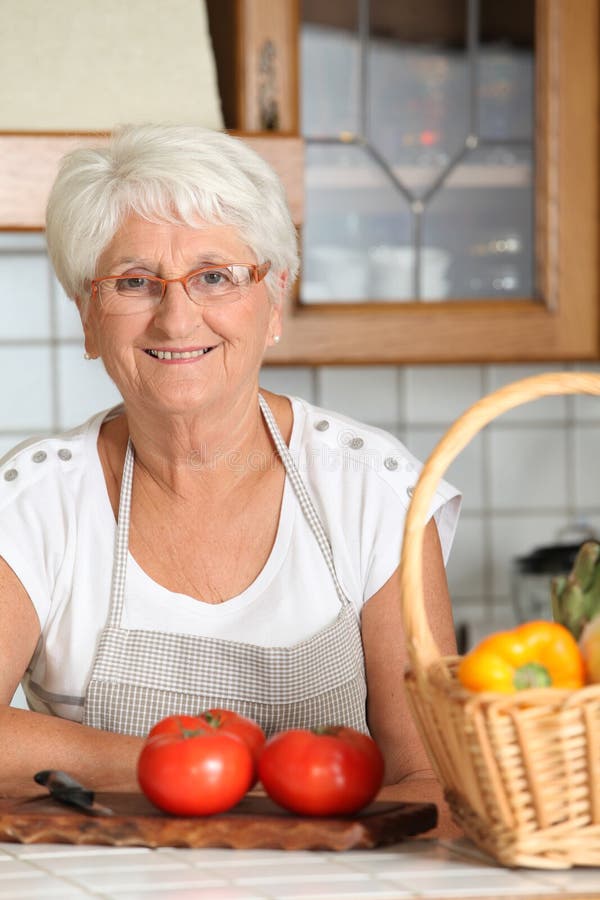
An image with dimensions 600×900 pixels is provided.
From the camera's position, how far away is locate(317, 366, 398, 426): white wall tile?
2.52 m

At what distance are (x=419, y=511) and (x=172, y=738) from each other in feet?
0.84

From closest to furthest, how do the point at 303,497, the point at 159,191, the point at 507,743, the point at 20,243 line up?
the point at 507,743, the point at 159,191, the point at 303,497, the point at 20,243

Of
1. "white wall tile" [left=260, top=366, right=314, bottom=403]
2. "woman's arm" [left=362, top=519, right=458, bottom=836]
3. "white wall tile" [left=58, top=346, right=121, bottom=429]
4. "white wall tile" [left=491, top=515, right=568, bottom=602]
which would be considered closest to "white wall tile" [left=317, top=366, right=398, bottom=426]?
"white wall tile" [left=260, top=366, right=314, bottom=403]

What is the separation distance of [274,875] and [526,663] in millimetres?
224

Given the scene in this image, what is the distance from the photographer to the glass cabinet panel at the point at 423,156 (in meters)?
2.21

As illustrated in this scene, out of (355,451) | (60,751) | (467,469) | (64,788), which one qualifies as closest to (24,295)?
(467,469)

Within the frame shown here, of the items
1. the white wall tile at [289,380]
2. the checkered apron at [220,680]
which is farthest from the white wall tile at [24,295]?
the checkered apron at [220,680]

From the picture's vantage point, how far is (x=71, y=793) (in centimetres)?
96

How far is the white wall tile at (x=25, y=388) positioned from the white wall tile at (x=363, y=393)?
1.82ft

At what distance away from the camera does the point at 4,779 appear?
1.19 metres

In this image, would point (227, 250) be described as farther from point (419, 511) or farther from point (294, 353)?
point (294, 353)

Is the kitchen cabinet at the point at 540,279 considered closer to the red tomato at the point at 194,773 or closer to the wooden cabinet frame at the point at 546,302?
the wooden cabinet frame at the point at 546,302

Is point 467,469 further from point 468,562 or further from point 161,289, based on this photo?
point 161,289

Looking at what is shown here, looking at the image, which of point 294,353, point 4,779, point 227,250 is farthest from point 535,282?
point 4,779
